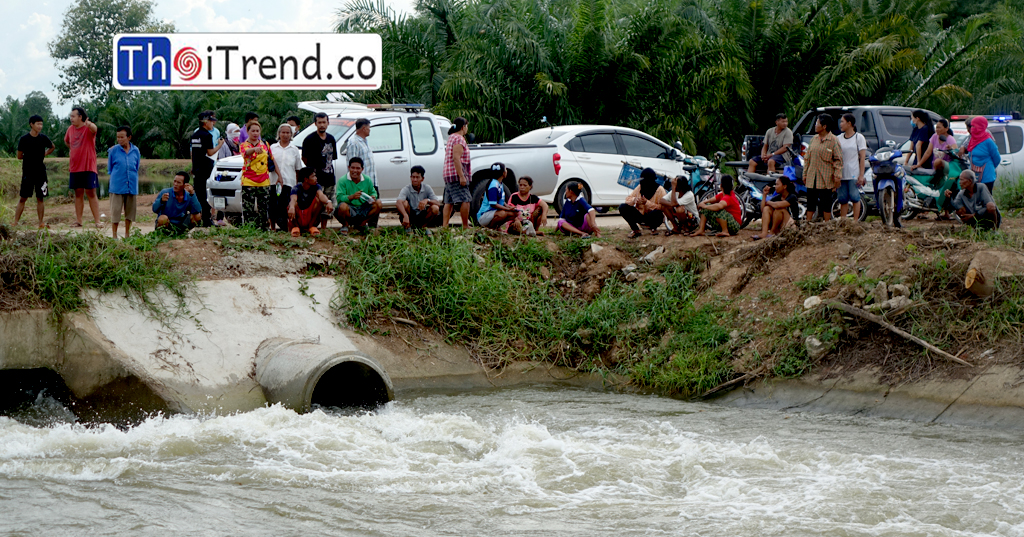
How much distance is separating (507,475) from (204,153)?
738 centimetres

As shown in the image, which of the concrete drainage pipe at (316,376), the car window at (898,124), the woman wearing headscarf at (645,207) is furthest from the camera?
the car window at (898,124)

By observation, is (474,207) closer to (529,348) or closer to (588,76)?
(529,348)

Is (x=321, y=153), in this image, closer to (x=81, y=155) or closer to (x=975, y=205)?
(x=81, y=155)


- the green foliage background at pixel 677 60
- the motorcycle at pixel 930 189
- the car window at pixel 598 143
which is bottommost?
the motorcycle at pixel 930 189

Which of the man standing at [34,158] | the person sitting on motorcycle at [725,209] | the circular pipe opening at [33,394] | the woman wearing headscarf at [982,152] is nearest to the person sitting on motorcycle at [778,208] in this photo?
the person sitting on motorcycle at [725,209]

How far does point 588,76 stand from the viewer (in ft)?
65.2

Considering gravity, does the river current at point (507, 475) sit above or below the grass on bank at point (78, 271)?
below

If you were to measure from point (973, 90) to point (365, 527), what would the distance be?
22.3 meters

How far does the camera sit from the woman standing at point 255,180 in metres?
10.9

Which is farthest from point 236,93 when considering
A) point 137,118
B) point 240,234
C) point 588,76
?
point 240,234

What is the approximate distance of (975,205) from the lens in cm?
1070

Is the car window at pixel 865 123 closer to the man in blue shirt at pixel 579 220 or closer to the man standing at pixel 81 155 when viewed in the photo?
the man in blue shirt at pixel 579 220

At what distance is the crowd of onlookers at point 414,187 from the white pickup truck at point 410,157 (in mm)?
324

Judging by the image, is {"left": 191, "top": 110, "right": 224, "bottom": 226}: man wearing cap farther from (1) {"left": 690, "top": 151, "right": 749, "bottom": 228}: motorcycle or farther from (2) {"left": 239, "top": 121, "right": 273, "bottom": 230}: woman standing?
(1) {"left": 690, "top": 151, "right": 749, "bottom": 228}: motorcycle
